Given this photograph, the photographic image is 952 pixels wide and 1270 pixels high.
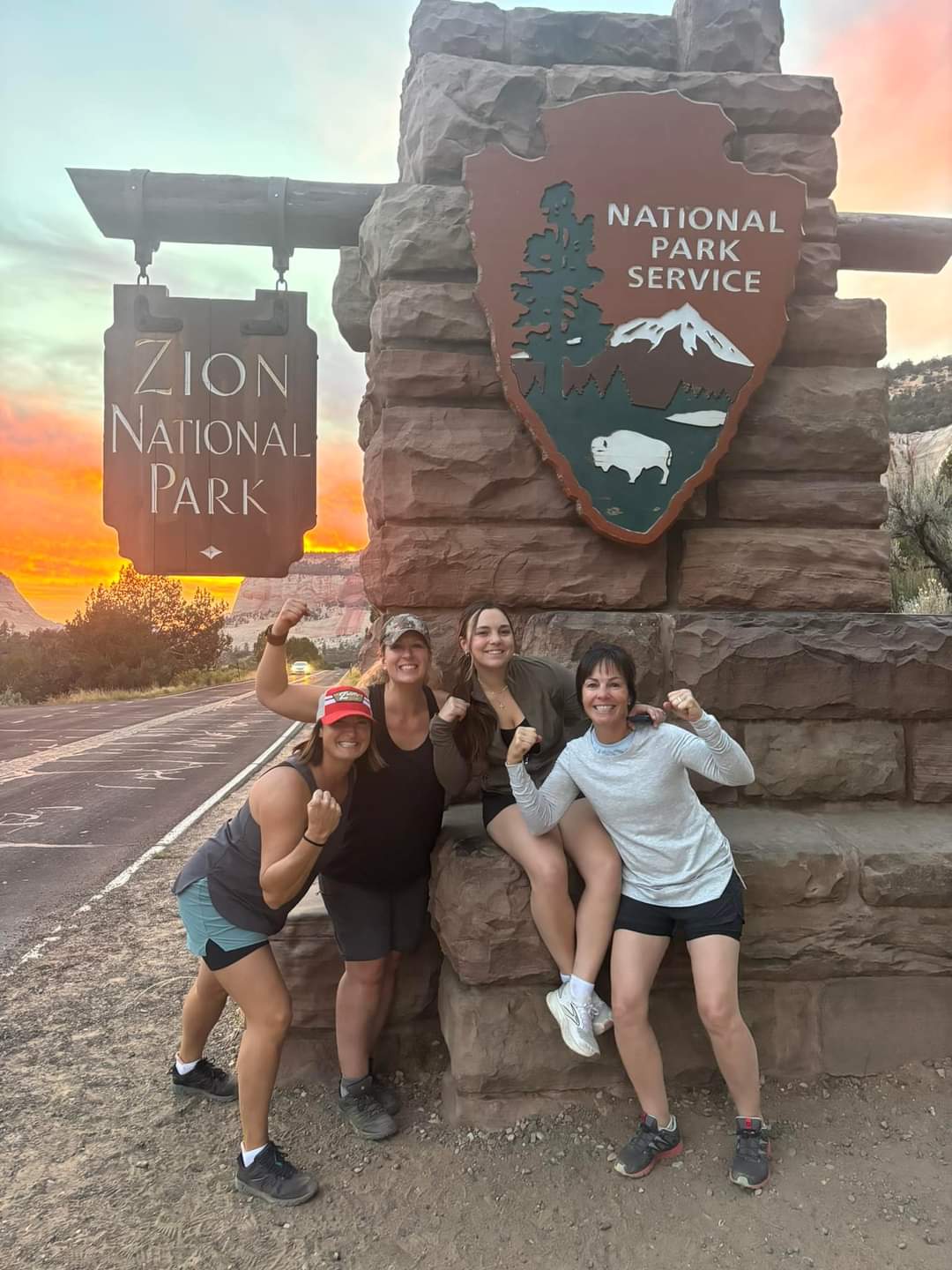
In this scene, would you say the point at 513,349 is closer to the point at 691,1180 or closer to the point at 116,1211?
the point at 691,1180

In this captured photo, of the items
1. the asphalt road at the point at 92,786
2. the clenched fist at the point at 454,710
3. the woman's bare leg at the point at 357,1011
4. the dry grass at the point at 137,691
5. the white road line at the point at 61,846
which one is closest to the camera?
the clenched fist at the point at 454,710

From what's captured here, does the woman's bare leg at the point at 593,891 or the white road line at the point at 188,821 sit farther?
the white road line at the point at 188,821

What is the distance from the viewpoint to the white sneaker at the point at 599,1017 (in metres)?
2.39

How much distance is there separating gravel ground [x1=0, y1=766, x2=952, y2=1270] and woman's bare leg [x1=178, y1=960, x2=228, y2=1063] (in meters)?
0.18

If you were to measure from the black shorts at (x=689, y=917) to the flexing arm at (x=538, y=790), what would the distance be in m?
0.33

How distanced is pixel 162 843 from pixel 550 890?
6.19 m

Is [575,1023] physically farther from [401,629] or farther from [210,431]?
[210,431]

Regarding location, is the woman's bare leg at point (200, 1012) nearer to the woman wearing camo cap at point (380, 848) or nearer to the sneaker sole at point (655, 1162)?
the woman wearing camo cap at point (380, 848)

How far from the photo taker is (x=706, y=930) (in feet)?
7.75

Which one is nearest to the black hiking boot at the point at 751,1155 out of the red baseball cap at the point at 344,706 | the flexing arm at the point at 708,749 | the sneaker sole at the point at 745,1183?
the sneaker sole at the point at 745,1183

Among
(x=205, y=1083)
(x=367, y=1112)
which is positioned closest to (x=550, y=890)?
(x=367, y=1112)

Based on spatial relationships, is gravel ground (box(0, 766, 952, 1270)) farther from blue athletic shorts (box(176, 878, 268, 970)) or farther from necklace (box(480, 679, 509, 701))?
necklace (box(480, 679, 509, 701))

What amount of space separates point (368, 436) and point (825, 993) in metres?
2.74

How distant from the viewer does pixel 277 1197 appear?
2258 millimetres
